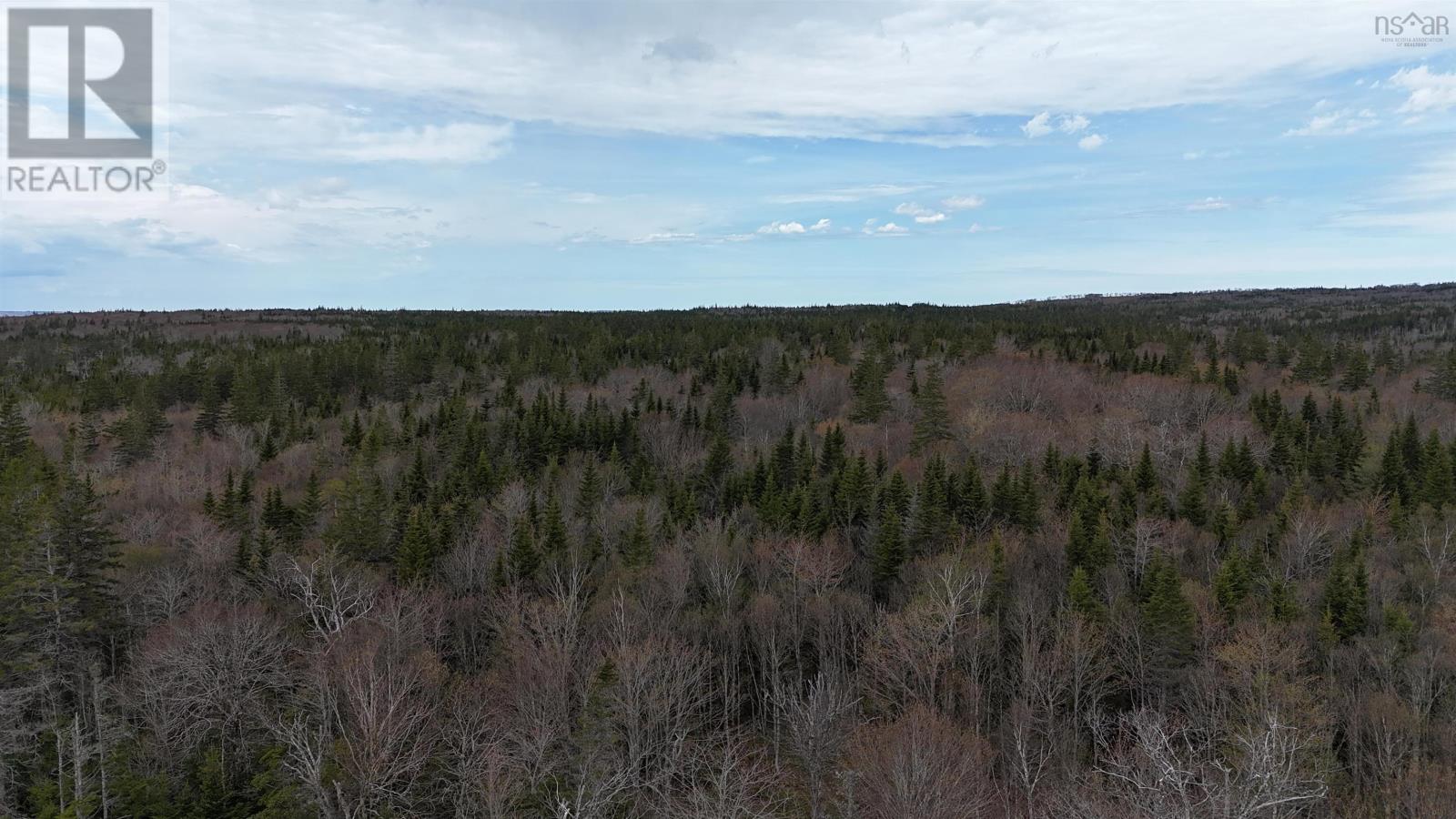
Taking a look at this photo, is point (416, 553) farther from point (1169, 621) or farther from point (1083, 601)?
point (1169, 621)

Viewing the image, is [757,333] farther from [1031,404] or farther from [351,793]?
[351,793]

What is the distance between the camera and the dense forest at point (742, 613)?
27.6m

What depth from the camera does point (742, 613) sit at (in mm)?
45531

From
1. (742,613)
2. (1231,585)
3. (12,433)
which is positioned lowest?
(742,613)

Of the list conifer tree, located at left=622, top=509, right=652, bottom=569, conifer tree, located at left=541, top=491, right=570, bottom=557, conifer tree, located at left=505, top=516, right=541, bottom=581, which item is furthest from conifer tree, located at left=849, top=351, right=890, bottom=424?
conifer tree, located at left=505, top=516, right=541, bottom=581

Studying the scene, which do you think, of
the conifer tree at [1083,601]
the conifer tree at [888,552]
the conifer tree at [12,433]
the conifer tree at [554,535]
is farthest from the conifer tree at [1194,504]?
the conifer tree at [12,433]

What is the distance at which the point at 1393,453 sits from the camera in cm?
6253

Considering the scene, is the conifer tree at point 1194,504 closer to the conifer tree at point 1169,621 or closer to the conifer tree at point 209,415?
the conifer tree at point 1169,621

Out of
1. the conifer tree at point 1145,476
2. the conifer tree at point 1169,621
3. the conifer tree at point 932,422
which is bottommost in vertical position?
the conifer tree at point 1169,621

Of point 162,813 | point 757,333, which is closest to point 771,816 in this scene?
point 162,813

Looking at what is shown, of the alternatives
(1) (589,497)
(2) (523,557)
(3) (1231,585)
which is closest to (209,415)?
(1) (589,497)

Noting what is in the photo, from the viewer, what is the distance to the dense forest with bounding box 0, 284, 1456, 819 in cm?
2761

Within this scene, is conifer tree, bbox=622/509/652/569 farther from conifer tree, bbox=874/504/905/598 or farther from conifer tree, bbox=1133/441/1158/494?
conifer tree, bbox=1133/441/1158/494

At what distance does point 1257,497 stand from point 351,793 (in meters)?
A: 62.4
